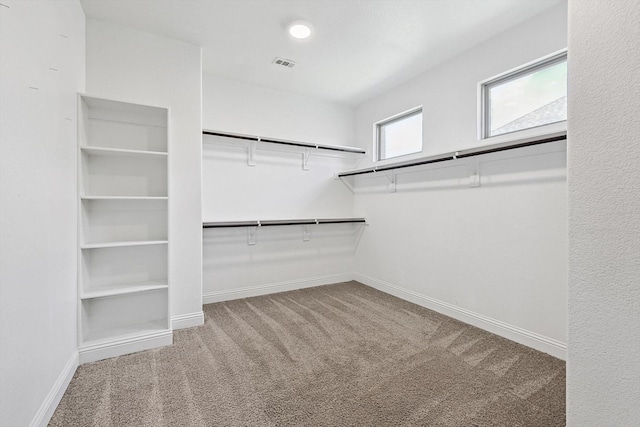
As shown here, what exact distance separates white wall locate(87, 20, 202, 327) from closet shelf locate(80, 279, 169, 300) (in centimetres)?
16

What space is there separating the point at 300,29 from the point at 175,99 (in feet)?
3.92

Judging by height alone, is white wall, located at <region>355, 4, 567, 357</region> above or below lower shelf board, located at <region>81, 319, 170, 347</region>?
above

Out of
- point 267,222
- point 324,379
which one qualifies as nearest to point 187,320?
point 267,222

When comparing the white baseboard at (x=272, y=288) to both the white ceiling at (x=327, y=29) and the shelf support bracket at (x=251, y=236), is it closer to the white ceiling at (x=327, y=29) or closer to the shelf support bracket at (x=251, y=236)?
the shelf support bracket at (x=251, y=236)

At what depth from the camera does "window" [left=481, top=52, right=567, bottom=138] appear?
221 centimetres

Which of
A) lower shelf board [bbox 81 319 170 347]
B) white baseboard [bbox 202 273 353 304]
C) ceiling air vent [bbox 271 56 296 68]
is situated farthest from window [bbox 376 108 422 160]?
lower shelf board [bbox 81 319 170 347]

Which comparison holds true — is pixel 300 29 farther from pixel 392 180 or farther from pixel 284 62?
pixel 392 180

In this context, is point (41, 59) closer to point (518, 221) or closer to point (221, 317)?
Result: point (221, 317)

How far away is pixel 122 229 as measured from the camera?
235 cm

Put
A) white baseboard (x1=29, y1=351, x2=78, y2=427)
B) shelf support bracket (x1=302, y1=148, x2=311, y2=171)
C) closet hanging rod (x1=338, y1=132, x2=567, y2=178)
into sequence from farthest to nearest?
shelf support bracket (x1=302, y1=148, x2=311, y2=171) → closet hanging rod (x1=338, y1=132, x2=567, y2=178) → white baseboard (x1=29, y1=351, x2=78, y2=427)

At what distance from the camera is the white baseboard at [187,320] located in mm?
2578

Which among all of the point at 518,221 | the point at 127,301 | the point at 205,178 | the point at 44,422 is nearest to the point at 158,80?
the point at 205,178

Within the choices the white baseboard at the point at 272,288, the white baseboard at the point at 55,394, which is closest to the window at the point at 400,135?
the white baseboard at the point at 272,288

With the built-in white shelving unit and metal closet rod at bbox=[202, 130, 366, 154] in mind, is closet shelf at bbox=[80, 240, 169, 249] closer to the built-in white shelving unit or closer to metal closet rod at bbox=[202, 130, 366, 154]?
the built-in white shelving unit
